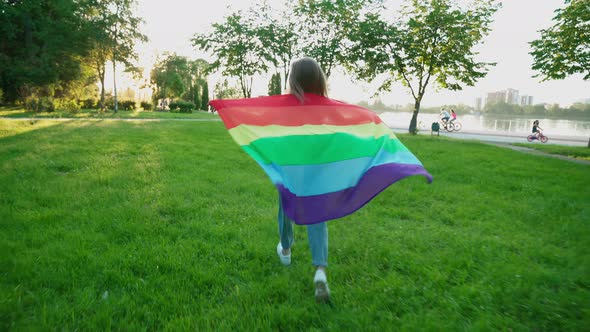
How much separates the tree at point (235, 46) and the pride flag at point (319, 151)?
78.6 feet

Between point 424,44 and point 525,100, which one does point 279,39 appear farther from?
point 525,100

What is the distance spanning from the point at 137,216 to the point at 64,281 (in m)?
1.76

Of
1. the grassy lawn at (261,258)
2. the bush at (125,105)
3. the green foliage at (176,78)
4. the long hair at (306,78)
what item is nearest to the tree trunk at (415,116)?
the grassy lawn at (261,258)

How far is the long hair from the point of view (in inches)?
124

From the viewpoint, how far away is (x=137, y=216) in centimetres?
A: 475

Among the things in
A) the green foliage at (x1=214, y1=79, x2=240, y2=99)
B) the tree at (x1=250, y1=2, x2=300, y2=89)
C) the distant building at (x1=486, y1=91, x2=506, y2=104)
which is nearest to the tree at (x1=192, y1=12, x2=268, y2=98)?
the tree at (x1=250, y1=2, x2=300, y2=89)

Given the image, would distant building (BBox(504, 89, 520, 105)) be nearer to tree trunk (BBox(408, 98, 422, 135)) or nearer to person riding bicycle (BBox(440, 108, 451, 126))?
person riding bicycle (BBox(440, 108, 451, 126))

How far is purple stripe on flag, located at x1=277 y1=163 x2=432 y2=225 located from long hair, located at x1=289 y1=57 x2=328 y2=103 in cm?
103

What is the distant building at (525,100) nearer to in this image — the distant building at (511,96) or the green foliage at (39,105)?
the distant building at (511,96)

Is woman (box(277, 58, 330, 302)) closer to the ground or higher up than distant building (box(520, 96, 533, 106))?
closer to the ground

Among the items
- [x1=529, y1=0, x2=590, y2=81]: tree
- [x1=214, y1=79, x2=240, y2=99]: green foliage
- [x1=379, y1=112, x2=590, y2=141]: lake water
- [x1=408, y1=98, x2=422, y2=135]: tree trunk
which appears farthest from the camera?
[x1=214, y1=79, x2=240, y2=99]: green foliage

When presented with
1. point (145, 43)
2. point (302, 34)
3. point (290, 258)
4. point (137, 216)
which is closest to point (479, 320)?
point (290, 258)

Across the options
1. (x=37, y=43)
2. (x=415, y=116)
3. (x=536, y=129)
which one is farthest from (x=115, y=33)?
(x=536, y=129)

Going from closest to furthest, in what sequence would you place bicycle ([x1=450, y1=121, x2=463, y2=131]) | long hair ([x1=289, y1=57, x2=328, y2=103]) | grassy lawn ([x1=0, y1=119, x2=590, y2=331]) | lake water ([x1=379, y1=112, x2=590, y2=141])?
grassy lawn ([x1=0, y1=119, x2=590, y2=331]) → long hair ([x1=289, y1=57, x2=328, y2=103]) → lake water ([x1=379, y1=112, x2=590, y2=141]) → bicycle ([x1=450, y1=121, x2=463, y2=131])
